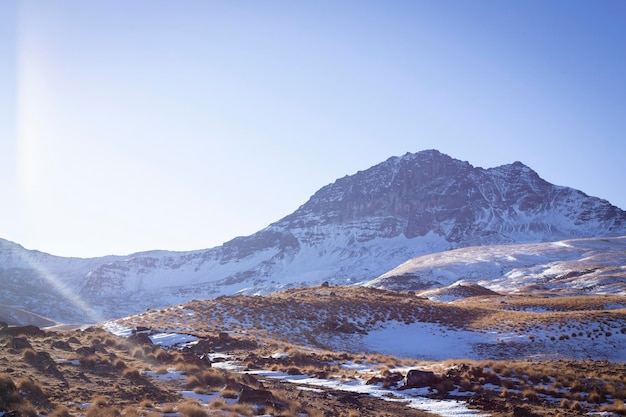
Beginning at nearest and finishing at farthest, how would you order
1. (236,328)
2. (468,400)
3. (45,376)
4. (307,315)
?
(45,376)
(468,400)
(236,328)
(307,315)

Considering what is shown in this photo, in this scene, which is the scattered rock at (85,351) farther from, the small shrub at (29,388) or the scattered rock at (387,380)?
the scattered rock at (387,380)

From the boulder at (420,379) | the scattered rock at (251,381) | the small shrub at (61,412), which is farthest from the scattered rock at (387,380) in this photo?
the small shrub at (61,412)

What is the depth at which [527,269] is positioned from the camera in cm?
13662

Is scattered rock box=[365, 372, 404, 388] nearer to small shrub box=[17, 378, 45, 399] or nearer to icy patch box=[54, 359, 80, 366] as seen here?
icy patch box=[54, 359, 80, 366]

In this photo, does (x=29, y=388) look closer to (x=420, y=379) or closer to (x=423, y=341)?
(x=420, y=379)

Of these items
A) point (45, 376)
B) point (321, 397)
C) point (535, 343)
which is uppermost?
point (45, 376)

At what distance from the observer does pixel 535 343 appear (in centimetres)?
3262

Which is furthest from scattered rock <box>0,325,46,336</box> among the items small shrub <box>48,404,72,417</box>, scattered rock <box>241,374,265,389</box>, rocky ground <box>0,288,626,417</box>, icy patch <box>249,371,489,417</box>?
small shrub <box>48,404,72,417</box>

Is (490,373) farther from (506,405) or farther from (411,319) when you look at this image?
(411,319)

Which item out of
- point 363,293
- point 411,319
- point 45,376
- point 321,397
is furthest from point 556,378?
point 363,293

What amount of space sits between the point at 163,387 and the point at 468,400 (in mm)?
10392

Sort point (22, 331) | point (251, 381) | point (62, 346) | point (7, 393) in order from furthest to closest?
point (22, 331)
point (62, 346)
point (251, 381)
point (7, 393)

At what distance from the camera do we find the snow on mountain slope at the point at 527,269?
9778 centimetres

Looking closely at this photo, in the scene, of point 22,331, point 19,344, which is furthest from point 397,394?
point 22,331
